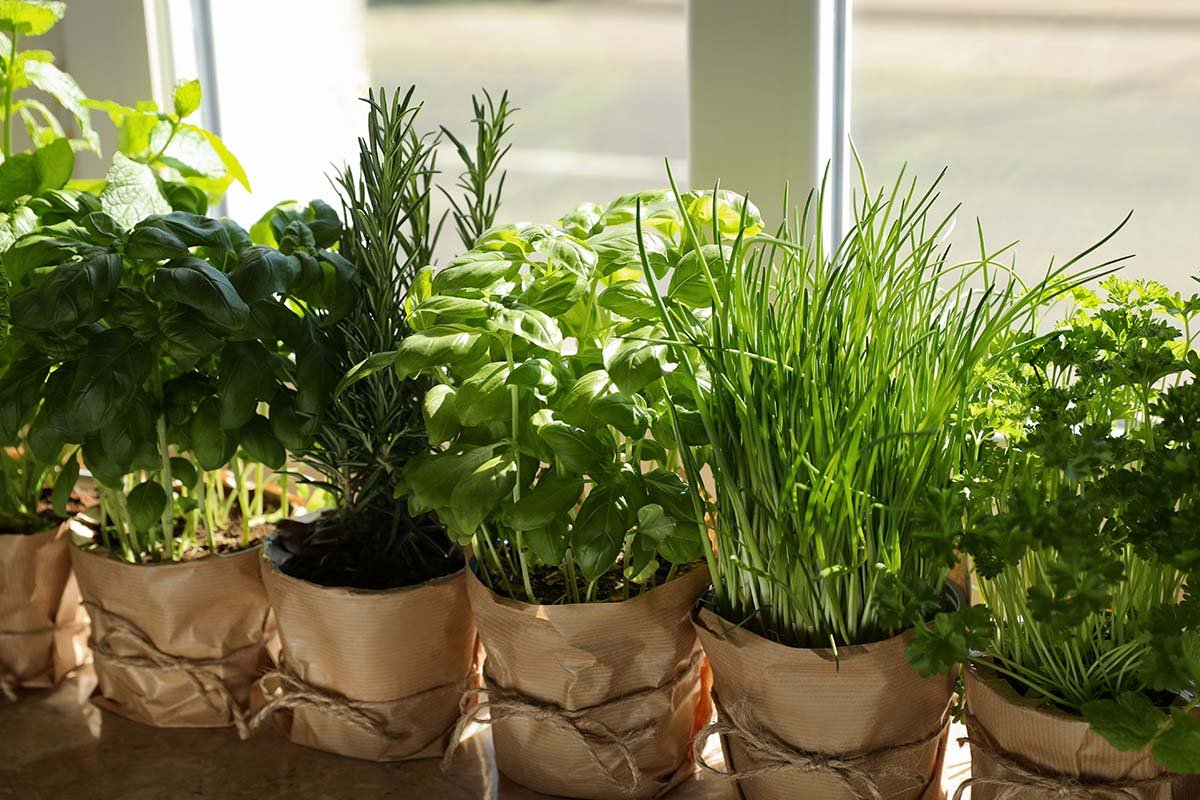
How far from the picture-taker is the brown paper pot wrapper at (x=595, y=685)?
811mm

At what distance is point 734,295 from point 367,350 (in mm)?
312

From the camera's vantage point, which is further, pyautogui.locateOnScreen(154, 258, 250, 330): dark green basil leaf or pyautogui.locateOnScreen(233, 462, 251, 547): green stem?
pyautogui.locateOnScreen(233, 462, 251, 547): green stem

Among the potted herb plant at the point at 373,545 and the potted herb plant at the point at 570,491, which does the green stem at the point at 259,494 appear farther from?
the potted herb plant at the point at 570,491

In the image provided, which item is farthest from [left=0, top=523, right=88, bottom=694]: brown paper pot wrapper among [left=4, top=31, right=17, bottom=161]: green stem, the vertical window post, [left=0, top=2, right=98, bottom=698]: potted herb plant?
the vertical window post

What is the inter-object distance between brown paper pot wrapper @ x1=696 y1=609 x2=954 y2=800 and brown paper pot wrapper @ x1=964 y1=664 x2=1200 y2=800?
1.7 inches

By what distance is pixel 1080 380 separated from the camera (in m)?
0.70

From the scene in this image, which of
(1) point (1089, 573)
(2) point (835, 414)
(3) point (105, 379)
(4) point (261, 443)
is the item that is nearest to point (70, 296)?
(3) point (105, 379)

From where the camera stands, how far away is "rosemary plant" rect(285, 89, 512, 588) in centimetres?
88

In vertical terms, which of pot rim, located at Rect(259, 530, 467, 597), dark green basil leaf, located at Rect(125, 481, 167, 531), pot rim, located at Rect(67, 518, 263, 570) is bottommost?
pot rim, located at Rect(67, 518, 263, 570)

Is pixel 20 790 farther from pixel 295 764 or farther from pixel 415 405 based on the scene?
pixel 415 405

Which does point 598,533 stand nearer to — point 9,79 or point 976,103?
point 976,103

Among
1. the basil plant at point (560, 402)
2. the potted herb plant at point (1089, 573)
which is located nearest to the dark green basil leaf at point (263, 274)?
the basil plant at point (560, 402)

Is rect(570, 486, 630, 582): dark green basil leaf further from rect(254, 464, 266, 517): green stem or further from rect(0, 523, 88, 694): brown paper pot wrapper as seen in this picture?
rect(0, 523, 88, 694): brown paper pot wrapper

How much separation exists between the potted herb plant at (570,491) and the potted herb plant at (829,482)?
0.04 meters
